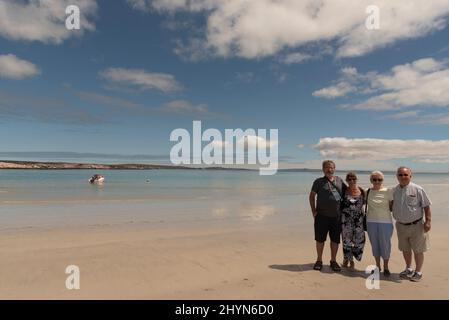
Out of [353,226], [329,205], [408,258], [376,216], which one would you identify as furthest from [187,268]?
[408,258]

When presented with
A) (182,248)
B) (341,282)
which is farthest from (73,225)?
(341,282)

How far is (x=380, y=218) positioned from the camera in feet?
18.9

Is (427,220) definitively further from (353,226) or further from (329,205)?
(329,205)

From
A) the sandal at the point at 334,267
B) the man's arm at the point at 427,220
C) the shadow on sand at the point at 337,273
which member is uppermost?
A: the man's arm at the point at 427,220

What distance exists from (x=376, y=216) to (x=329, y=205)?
2.60 feet

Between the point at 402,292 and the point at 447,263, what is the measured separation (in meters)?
2.38

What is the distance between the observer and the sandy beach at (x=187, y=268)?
16.5 feet

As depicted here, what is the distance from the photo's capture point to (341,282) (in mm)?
5496

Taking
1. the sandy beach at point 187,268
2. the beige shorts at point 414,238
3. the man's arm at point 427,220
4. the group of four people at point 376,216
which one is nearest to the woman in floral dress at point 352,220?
the group of four people at point 376,216

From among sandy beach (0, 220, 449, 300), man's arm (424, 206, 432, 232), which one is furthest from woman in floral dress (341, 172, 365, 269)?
man's arm (424, 206, 432, 232)

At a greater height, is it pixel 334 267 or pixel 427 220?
pixel 427 220

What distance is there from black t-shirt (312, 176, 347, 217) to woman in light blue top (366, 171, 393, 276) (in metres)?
0.51

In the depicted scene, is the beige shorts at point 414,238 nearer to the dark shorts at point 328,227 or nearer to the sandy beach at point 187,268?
the sandy beach at point 187,268

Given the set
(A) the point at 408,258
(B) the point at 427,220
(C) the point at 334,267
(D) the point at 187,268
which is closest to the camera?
(B) the point at 427,220
